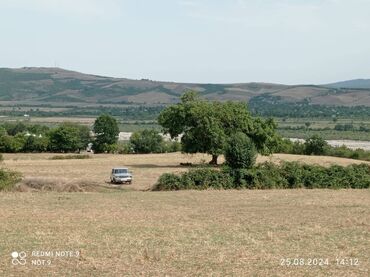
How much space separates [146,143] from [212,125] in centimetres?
4002

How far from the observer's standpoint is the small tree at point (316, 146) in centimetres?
10106

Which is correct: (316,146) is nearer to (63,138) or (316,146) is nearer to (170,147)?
(170,147)

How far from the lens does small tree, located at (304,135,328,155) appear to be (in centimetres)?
10106

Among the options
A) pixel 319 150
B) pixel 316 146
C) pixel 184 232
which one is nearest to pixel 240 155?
pixel 184 232

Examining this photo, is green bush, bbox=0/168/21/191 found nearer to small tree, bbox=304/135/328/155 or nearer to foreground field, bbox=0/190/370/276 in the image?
foreground field, bbox=0/190/370/276

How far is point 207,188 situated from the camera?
156 ft

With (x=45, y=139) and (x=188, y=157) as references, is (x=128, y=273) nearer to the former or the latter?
(x=188, y=157)

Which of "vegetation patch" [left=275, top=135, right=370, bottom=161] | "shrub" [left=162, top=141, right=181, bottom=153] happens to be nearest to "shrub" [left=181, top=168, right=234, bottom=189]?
"vegetation patch" [left=275, top=135, right=370, bottom=161]

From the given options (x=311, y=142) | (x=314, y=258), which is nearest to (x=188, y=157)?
(x=311, y=142)

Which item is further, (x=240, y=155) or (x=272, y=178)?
(x=240, y=155)

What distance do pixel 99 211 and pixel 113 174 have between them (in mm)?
22085

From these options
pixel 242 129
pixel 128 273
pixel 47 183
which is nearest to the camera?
pixel 128 273

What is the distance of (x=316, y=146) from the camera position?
101438mm

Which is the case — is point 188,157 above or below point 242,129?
below
